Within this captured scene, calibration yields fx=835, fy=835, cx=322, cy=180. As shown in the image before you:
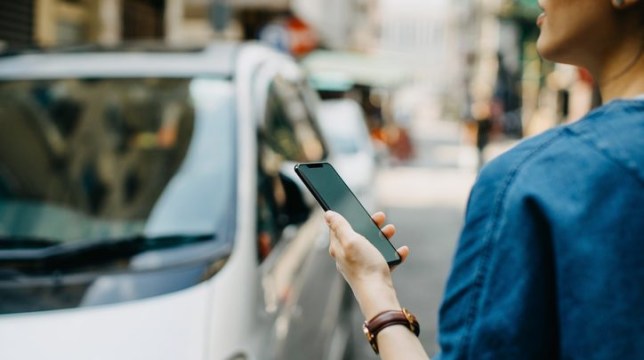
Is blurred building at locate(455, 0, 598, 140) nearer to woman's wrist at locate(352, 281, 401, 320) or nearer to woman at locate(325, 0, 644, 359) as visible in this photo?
woman's wrist at locate(352, 281, 401, 320)

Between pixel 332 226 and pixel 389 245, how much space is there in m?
0.12

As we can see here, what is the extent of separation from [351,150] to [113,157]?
363 cm

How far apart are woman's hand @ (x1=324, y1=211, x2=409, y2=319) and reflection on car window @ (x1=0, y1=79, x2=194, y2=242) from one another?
206 centimetres

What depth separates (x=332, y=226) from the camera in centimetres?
128

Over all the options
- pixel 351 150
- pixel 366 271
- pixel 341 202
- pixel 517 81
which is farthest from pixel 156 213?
pixel 517 81

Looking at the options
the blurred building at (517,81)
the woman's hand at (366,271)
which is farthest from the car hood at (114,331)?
the blurred building at (517,81)

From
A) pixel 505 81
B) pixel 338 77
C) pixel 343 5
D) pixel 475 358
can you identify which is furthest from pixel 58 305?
pixel 343 5

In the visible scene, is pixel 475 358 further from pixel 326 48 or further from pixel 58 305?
pixel 326 48

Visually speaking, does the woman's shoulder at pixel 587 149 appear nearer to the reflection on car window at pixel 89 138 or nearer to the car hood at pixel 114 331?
the car hood at pixel 114 331

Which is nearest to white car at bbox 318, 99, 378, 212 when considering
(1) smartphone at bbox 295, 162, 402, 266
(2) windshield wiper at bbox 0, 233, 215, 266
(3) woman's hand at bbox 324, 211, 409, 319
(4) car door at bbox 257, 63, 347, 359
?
(4) car door at bbox 257, 63, 347, 359

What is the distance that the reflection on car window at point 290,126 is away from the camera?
3693 millimetres

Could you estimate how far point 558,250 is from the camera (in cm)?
99

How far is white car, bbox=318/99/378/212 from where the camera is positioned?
5492 mm

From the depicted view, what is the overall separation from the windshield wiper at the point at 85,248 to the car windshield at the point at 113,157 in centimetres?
4
